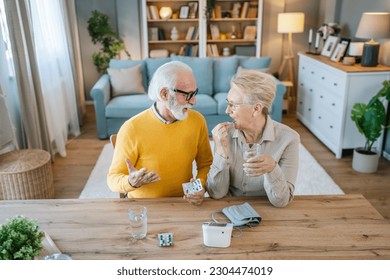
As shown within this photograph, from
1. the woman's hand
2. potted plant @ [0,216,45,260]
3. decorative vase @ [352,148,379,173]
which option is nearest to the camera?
potted plant @ [0,216,45,260]

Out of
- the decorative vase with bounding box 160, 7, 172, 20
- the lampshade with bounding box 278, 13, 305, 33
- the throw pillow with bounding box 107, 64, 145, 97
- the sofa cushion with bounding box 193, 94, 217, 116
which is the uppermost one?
the decorative vase with bounding box 160, 7, 172, 20

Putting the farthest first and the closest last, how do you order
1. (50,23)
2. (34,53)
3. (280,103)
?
(280,103) → (50,23) → (34,53)

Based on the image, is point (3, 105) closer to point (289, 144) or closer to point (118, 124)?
point (118, 124)

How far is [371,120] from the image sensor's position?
3449 mm

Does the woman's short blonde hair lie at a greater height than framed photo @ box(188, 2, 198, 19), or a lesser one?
lesser

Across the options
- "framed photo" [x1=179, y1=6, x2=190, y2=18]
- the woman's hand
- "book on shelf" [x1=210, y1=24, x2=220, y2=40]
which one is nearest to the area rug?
the woman's hand

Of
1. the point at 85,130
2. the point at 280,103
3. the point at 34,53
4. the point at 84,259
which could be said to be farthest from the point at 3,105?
the point at 280,103

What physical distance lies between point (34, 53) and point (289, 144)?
2.82 metres

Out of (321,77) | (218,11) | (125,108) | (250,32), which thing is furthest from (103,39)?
(321,77)

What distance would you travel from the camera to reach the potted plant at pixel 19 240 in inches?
43.6

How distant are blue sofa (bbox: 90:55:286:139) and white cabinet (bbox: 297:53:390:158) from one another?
46 cm

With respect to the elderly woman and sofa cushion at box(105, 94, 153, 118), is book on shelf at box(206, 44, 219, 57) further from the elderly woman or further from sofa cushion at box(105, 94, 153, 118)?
the elderly woman

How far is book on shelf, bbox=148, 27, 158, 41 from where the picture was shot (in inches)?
235

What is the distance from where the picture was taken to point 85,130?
197 inches
